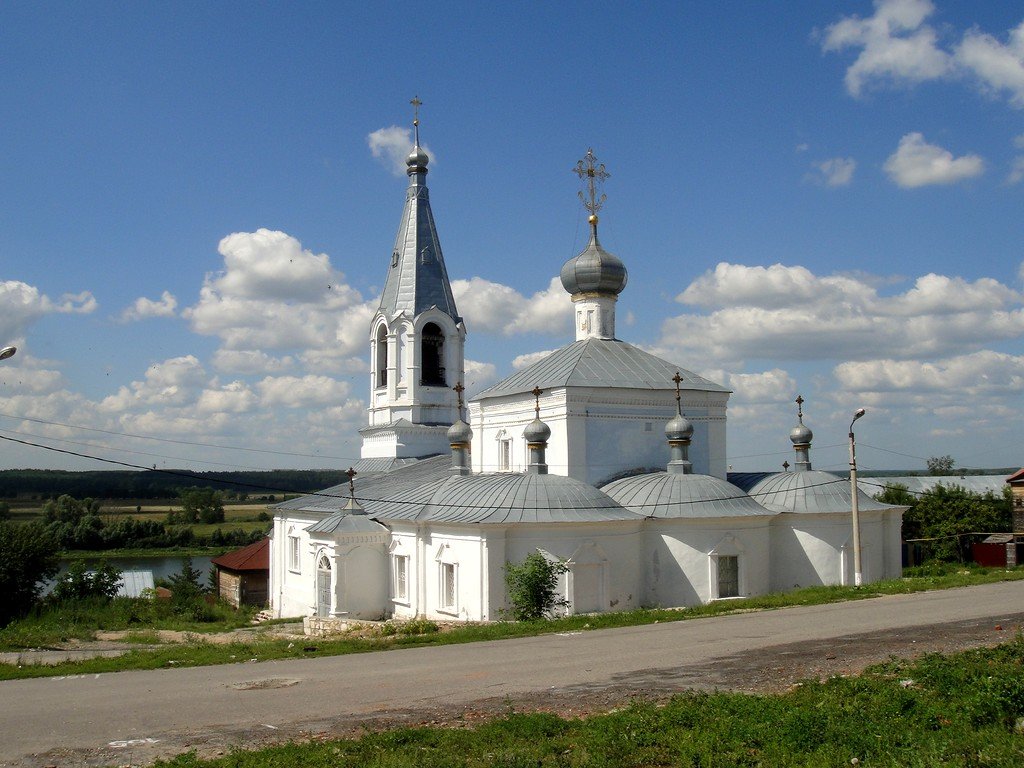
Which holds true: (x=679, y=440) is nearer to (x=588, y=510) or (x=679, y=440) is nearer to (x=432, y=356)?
(x=588, y=510)

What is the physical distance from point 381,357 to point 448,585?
42.8ft

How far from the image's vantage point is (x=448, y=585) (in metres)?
19.2

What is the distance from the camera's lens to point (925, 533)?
114 ft

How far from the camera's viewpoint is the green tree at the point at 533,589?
17047 millimetres

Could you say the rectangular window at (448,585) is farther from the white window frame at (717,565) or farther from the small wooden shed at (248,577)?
the small wooden shed at (248,577)

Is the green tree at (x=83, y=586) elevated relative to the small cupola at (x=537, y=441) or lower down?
lower down

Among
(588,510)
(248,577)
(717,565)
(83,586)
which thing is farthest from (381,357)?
(717,565)

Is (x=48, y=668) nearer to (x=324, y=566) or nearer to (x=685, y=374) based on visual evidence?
(x=324, y=566)

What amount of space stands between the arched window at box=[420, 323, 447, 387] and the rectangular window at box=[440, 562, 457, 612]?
37.3ft

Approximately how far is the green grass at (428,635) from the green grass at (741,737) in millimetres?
6131

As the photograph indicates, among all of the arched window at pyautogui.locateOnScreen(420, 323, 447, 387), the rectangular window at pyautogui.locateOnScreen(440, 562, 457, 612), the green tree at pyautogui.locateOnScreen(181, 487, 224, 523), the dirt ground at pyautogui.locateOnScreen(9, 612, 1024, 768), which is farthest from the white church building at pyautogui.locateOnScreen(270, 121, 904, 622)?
the green tree at pyautogui.locateOnScreen(181, 487, 224, 523)

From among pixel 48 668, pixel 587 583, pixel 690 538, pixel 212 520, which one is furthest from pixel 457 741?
pixel 212 520

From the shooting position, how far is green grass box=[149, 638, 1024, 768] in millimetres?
6445

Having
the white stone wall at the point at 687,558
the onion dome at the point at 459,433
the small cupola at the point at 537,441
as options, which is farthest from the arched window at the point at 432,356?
the white stone wall at the point at 687,558
